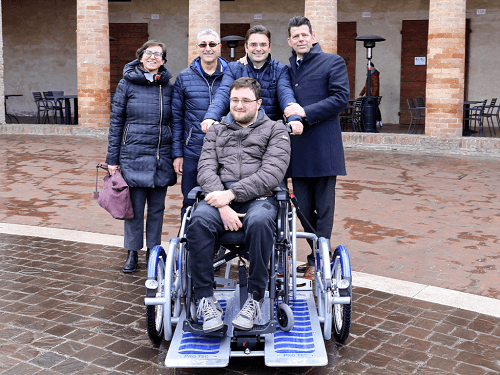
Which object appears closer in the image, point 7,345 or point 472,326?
point 7,345

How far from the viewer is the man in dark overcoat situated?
463 cm

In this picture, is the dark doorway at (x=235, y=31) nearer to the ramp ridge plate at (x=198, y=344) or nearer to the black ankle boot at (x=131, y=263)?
the black ankle boot at (x=131, y=263)

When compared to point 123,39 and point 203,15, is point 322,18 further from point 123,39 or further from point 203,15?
point 123,39

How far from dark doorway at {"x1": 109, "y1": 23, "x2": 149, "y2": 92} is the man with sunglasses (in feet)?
56.0

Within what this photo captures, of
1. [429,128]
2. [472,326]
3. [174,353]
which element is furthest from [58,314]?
[429,128]

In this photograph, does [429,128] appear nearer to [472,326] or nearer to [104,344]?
[472,326]

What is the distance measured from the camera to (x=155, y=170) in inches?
202

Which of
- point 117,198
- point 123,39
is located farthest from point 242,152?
point 123,39

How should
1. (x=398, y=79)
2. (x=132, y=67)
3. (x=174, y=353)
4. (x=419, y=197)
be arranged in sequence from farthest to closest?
(x=398, y=79) < (x=419, y=197) < (x=132, y=67) < (x=174, y=353)

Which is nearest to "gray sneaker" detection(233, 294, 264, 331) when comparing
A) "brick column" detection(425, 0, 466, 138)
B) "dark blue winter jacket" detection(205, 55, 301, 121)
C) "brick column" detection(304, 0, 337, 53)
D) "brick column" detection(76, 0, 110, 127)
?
"dark blue winter jacket" detection(205, 55, 301, 121)

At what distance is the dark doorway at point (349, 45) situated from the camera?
62.5 ft

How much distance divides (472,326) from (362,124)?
39.3ft

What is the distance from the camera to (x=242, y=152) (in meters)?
3.99

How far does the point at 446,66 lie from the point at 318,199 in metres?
9.42
